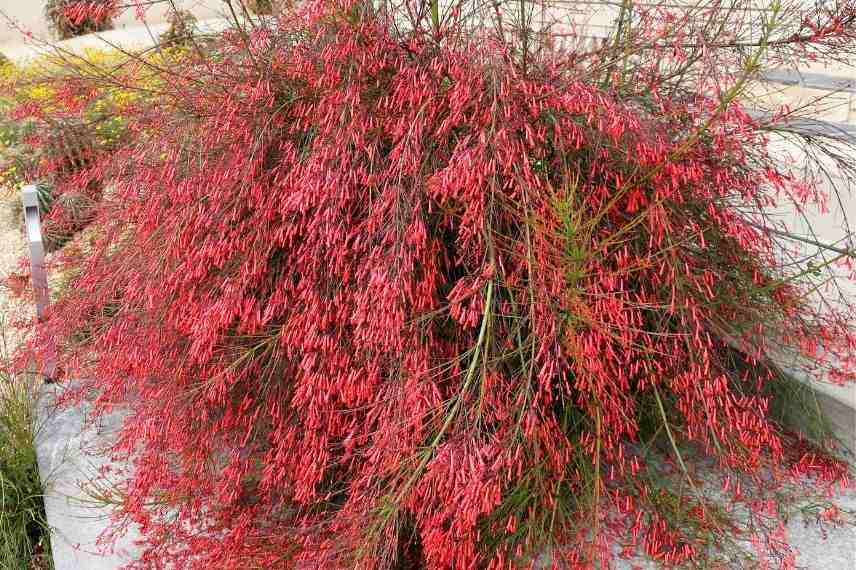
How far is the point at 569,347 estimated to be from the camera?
76.5 inches

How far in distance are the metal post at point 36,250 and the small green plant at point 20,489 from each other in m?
0.19

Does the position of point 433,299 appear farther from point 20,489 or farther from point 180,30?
point 180,30

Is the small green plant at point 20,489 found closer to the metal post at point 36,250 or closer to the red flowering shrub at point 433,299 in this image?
the metal post at point 36,250

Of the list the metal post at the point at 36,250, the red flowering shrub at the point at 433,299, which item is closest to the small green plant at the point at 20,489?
the metal post at the point at 36,250

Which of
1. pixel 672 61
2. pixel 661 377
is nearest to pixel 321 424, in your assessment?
pixel 661 377

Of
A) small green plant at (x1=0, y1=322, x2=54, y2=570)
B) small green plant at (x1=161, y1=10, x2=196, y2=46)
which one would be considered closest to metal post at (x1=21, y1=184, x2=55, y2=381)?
small green plant at (x1=0, y1=322, x2=54, y2=570)

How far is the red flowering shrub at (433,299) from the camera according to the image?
1934mm

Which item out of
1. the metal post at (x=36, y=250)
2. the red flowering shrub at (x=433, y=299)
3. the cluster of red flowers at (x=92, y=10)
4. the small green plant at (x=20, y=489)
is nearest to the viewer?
the red flowering shrub at (x=433, y=299)

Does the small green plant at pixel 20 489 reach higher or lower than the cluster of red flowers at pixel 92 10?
lower

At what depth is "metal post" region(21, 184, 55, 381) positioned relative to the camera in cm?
325

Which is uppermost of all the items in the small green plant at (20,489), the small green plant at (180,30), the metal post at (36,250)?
the small green plant at (180,30)

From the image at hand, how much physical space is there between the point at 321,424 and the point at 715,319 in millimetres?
1203

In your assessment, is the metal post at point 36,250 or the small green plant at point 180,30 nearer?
the small green plant at point 180,30

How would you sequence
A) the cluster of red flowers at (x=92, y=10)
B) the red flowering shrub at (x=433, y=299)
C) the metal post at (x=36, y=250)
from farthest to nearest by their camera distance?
the metal post at (x=36, y=250) < the cluster of red flowers at (x=92, y=10) < the red flowering shrub at (x=433, y=299)
